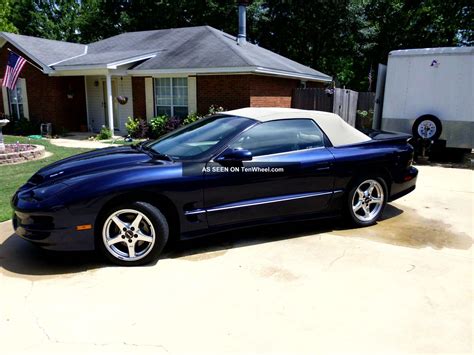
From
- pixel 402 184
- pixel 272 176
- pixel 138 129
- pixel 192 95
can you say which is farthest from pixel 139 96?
pixel 272 176

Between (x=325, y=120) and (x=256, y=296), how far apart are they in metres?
2.54

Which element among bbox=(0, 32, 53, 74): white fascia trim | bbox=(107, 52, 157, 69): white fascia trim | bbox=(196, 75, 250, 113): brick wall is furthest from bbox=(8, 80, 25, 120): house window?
bbox=(196, 75, 250, 113): brick wall

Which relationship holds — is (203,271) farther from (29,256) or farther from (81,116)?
(81,116)

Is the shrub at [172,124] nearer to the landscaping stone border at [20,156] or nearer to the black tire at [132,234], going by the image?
the landscaping stone border at [20,156]

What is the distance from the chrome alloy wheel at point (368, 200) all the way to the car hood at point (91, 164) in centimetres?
244

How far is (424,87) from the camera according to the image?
1009 cm

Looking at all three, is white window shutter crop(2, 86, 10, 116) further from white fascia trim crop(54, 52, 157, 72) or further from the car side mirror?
the car side mirror

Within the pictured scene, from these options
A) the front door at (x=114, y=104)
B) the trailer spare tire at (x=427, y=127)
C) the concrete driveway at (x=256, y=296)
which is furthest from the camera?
the front door at (x=114, y=104)

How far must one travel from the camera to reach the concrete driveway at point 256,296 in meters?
2.82

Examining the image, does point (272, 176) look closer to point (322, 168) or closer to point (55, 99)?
point (322, 168)

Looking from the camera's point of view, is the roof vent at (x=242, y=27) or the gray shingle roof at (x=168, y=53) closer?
the gray shingle roof at (x=168, y=53)

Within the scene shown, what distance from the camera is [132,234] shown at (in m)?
3.86

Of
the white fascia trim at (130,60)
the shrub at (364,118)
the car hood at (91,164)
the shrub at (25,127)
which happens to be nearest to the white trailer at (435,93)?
the shrub at (364,118)

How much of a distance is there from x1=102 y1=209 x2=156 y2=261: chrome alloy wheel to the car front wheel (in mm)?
2435
